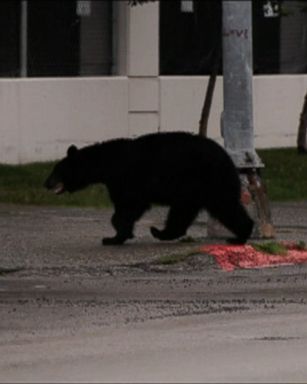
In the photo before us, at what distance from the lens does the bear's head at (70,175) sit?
16344mm

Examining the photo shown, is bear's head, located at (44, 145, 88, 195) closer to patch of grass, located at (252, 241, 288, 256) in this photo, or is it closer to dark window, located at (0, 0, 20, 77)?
patch of grass, located at (252, 241, 288, 256)

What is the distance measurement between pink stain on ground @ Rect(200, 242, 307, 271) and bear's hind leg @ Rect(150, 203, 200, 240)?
13.6 inches

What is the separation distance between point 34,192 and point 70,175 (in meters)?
4.59

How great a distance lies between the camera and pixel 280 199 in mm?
21469

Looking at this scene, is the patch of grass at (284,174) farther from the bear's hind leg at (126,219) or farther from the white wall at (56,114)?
the bear's hind leg at (126,219)

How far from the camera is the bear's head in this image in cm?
1634

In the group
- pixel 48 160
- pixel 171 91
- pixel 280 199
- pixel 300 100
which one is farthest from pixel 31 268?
pixel 300 100

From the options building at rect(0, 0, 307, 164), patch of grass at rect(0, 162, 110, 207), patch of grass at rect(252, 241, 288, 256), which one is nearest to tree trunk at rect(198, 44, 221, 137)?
building at rect(0, 0, 307, 164)

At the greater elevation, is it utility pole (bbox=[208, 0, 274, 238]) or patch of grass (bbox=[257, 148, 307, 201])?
utility pole (bbox=[208, 0, 274, 238])

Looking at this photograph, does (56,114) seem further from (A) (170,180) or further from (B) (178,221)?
(A) (170,180)

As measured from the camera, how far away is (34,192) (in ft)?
69.1

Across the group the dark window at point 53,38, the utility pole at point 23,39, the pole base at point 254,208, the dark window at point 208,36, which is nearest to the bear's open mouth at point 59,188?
the pole base at point 254,208

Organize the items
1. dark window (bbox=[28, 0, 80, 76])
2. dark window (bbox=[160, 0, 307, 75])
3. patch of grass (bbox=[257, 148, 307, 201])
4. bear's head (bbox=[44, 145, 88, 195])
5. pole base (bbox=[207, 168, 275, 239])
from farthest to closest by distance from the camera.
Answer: dark window (bbox=[160, 0, 307, 75])
dark window (bbox=[28, 0, 80, 76])
patch of grass (bbox=[257, 148, 307, 201])
pole base (bbox=[207, 168, 275, 239])
bear's head (bbox=[44, 145, 88, 195])

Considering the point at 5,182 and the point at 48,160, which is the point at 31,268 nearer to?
the point at 5,182
